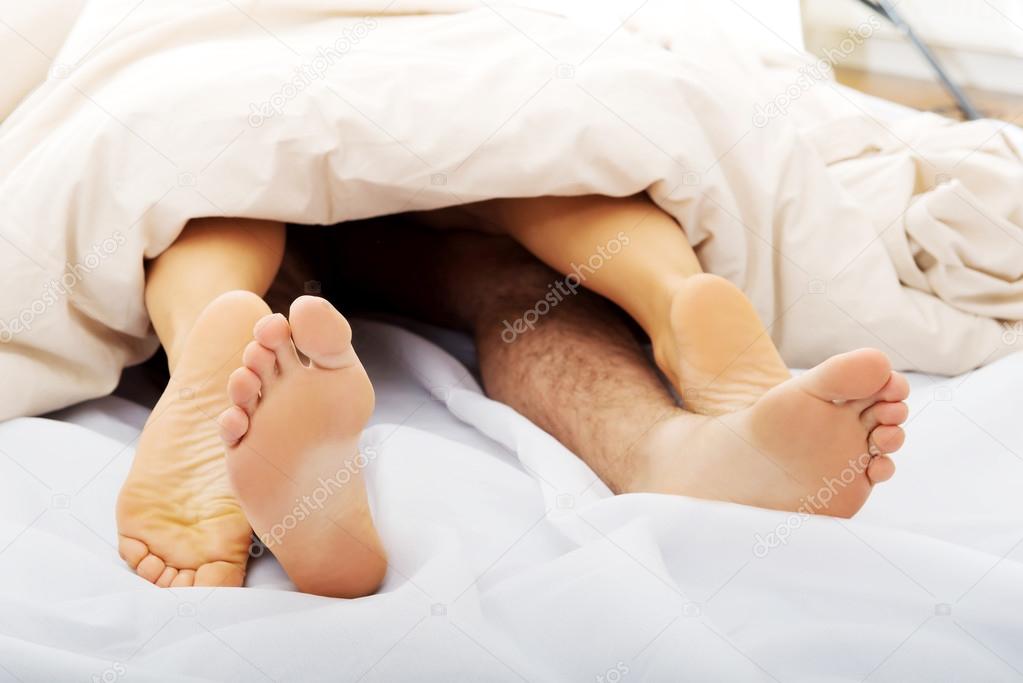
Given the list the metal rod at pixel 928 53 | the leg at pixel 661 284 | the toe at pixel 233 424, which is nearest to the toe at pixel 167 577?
the toe at pixel 233 424

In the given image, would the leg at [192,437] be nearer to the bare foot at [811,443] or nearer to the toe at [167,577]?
the toe at [167,577]

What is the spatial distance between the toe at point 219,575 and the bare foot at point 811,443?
0.33 m

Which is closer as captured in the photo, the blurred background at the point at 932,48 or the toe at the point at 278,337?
the toe at the point at 278,337

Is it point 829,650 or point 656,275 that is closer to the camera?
point 829,650

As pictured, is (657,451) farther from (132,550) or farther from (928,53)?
(928,53)

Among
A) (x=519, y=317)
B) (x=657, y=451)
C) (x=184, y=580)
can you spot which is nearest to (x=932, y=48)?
(x=519, y=317)

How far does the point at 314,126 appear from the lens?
3.08 feet

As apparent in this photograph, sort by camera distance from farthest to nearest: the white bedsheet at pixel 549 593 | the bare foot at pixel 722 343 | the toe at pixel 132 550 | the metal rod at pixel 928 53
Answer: the metal rod at pixel 928 53
the bare foot at pixel 722 343
the toe at pixel 132 550
the white bedsheet at pixel 549 593

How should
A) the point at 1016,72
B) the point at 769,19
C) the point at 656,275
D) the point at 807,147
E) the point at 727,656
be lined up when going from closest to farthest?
1. the point at 727,656
2. the point at 656,275
3. the point at 807,147
4. the point at 1016,72
5. the point at 769,19

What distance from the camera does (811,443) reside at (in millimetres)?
731

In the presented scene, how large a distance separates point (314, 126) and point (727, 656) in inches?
22.6

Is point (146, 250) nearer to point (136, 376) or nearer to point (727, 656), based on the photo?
point (136, 376)

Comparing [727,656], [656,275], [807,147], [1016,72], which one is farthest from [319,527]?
[1016,72]

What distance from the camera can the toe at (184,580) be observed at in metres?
0.73
